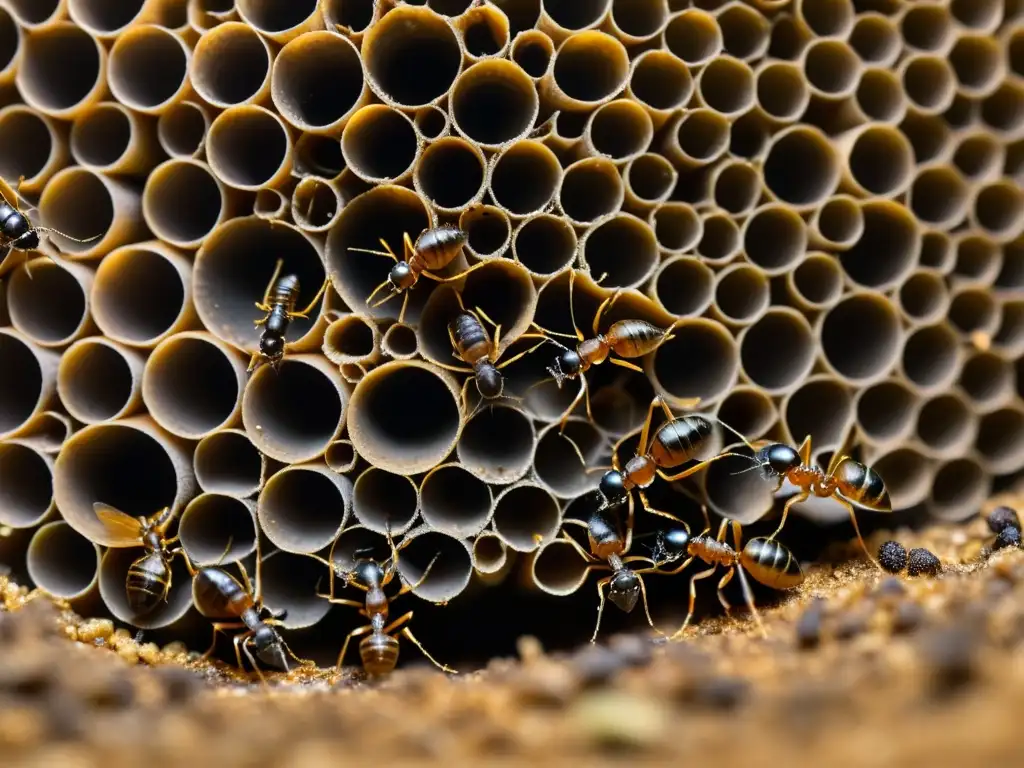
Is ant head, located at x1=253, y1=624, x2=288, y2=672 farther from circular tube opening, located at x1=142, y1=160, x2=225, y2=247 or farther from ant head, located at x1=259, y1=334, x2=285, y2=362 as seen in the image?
circular tube opening, located at x1=142, y1=160, x2=225, y2=247

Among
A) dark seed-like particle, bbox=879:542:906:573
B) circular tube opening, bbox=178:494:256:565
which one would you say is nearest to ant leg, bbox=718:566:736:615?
dark seed-like particle, bbox=879:542:906:573

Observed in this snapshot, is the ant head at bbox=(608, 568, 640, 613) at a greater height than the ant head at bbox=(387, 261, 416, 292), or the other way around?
the ant head at bbox=(387, 261, 416, 292)

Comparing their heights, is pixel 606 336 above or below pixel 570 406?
above

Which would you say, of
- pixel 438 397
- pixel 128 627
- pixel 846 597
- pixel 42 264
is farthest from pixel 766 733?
pixel 42 264

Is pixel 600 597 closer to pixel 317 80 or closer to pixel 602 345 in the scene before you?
pixel 602 345

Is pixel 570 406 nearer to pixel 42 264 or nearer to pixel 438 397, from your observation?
pixel 438 397

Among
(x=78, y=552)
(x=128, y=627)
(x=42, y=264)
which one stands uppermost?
(x=42, y=264)

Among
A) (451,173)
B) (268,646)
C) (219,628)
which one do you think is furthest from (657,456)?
(219,628)
